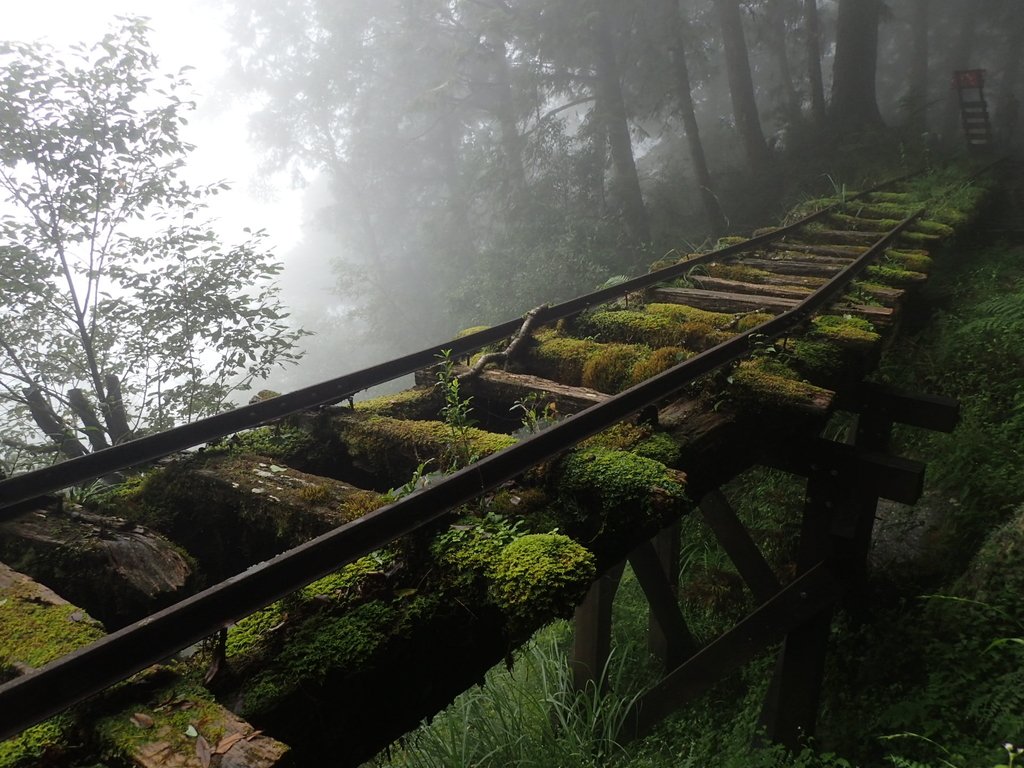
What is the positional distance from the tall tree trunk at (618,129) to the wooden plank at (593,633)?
42.2 feet

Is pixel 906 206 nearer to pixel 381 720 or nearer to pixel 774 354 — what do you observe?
pixel 774 354

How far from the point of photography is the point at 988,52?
1166 inches

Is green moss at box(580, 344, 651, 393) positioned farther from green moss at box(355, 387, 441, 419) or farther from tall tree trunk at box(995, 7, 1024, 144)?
tall tree trunk at box(995, 7, 1024, 144)

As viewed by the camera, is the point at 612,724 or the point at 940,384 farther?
the point at 940,384

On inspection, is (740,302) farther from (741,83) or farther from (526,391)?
(741,83)

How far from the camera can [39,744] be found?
1.19 meters

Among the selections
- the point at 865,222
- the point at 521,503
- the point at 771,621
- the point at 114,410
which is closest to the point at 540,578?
the point at 521,503

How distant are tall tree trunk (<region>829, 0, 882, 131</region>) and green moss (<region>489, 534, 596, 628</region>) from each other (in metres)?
17.2

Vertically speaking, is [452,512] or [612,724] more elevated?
[452,512]

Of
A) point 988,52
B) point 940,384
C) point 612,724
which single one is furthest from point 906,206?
point 988,52

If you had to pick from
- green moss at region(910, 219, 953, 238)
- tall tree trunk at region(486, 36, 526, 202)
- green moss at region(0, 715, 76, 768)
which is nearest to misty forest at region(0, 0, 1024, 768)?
green moss at region(0, 715, 76, 768)

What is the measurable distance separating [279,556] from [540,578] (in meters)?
0.67

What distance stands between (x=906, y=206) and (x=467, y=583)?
9930 millimetres

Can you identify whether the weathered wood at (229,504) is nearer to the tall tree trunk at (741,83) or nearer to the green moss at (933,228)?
the green moss at (933,228)
